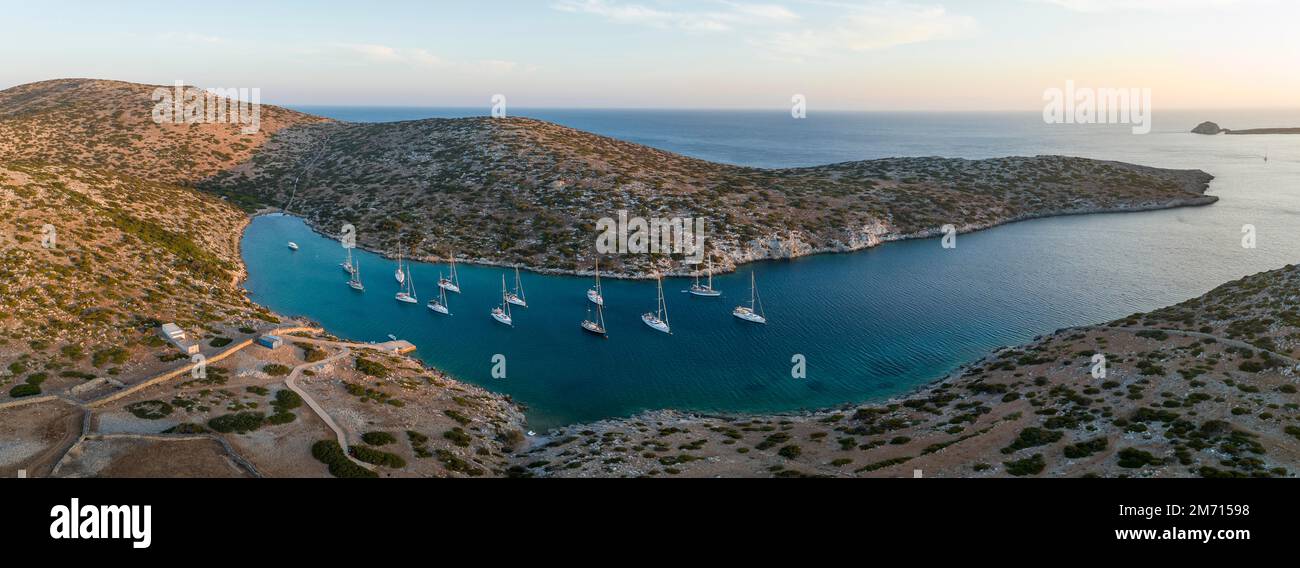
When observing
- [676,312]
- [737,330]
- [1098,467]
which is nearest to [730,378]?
[737,330]

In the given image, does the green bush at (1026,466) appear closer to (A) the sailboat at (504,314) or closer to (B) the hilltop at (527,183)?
(A) the sailboat at (504,314)

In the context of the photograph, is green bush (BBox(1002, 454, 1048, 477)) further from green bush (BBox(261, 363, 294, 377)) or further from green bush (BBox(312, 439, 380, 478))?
green bush (BBox(261, 363, 294, 377))

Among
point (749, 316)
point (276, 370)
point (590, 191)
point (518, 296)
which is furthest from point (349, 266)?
point (749, 316)

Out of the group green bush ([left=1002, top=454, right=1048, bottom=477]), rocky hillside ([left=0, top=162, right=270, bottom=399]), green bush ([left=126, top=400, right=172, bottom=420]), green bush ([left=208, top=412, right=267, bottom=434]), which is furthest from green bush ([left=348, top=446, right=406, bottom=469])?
green bush ([left=1002, top=454, right=1048, bottom=477])

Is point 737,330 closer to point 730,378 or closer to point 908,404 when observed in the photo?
point 730,378

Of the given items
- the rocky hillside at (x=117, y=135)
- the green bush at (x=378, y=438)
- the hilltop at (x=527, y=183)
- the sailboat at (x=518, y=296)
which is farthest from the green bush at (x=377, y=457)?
the rocky hillside at (x=117, y=135)

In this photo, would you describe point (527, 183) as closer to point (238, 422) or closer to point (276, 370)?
point (276, 370)
